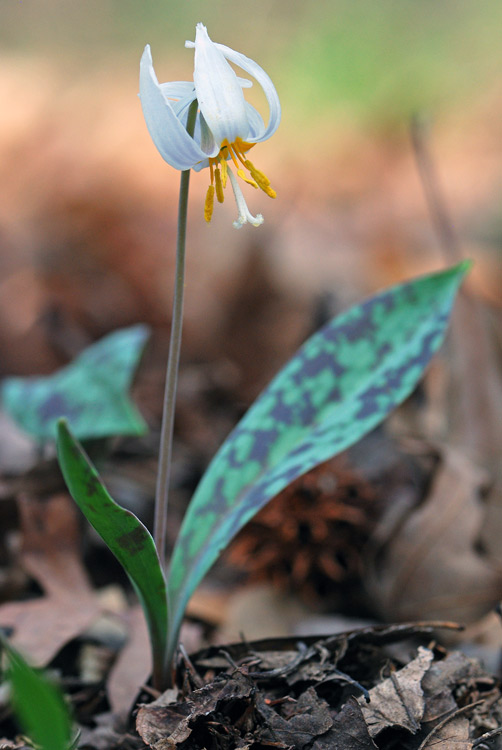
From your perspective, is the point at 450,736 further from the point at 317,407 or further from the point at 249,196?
the point at 249,196

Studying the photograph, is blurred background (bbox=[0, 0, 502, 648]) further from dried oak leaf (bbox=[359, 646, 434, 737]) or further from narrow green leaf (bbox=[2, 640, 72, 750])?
narrow green leaf (bbox=[2, 640, 72, 750])

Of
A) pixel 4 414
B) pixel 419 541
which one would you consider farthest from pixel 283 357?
pixel 419 541

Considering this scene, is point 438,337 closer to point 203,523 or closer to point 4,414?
point 203,523

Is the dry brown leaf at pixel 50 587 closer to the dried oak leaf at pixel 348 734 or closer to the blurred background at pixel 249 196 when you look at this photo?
the blurred background at pixel 249 196

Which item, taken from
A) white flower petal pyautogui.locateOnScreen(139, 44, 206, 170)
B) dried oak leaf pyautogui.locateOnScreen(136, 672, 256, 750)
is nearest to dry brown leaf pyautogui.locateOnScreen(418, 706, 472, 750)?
dried oak leaf pyautogui.locateOnScreen(136, 672, 256, 750)

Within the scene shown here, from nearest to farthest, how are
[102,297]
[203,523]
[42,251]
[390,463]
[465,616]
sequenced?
[203,523] → [465,616] → [390,463] → [102,297] → [42,251]

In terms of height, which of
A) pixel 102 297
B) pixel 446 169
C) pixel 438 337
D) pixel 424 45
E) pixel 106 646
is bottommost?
pixel 106 646
